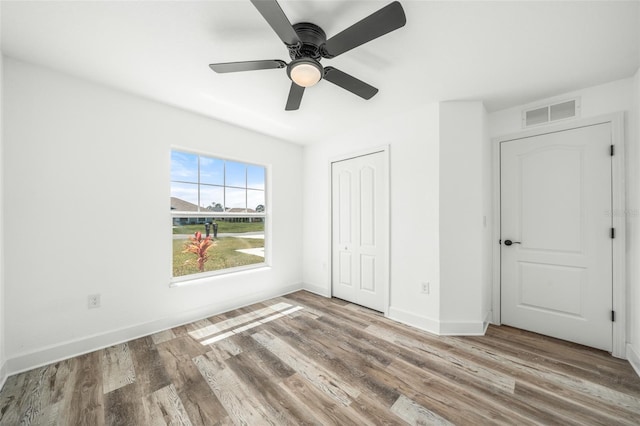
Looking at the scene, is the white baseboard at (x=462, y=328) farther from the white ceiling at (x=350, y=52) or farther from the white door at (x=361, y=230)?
the white ceiling at (x=350, y=52)

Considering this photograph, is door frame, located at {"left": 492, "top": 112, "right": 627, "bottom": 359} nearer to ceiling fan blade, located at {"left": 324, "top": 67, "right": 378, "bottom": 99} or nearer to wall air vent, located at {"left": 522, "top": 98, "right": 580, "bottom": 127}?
wall air vent, located at {"left": 522, "top": 98, "right": 580, "bottom": 127}

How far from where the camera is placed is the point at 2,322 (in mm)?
1892

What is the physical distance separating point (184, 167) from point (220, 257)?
126 centimetres

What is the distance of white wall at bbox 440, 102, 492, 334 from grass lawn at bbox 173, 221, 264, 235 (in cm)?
257

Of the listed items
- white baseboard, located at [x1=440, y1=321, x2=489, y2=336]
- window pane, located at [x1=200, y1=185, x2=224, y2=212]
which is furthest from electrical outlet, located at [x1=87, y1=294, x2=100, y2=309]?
white baseboard, located at [x1=440, y1=321, x2=489, y2=336]

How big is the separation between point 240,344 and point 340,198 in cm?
230

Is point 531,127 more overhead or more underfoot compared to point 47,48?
more underfoot

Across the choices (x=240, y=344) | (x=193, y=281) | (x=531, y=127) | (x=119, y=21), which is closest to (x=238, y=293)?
(x=193, y=281)

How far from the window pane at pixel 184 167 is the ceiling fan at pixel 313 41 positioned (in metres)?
1.64

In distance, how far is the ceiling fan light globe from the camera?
1.61 m

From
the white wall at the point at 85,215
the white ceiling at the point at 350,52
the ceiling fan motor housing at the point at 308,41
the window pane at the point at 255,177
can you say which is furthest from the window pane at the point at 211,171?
the ceiling fan motor housing at the point at 308,41

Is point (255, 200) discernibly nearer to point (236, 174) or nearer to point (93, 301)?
point (236, 174)

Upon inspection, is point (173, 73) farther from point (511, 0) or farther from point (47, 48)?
point (511, 0)

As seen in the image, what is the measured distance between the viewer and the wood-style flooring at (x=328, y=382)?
1563 millimetres
